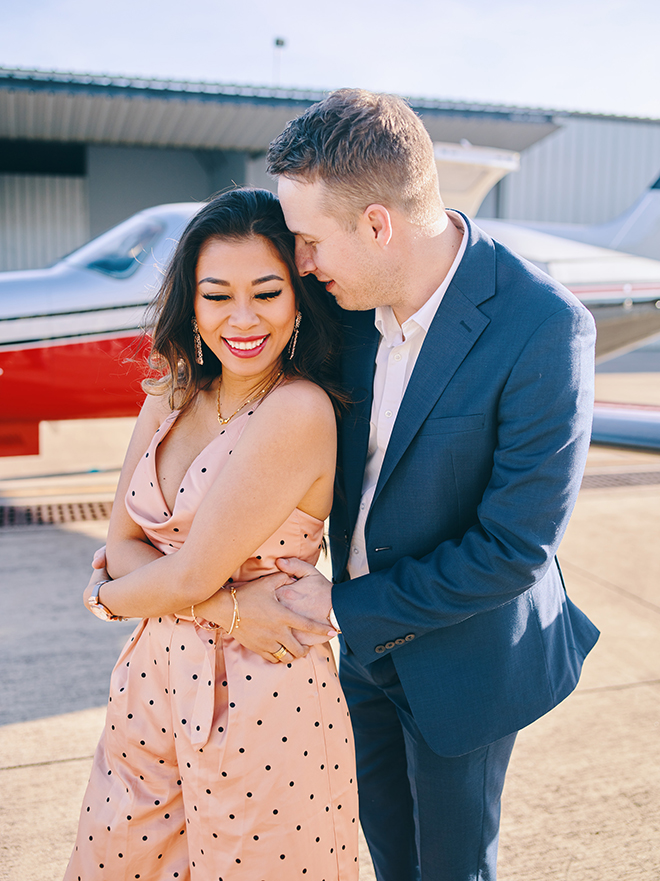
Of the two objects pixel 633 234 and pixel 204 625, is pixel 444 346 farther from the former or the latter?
pixel 633 234

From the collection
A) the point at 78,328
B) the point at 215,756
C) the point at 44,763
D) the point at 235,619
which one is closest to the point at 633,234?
the point at 78,328

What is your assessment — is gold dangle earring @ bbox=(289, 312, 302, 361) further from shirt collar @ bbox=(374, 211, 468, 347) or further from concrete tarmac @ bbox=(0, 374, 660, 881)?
concrete tarmac @ bbox=(0, 374, 660, 881)

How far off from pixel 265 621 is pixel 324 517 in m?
0.27

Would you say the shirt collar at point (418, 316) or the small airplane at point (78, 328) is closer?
the shirt collar at point (418, 316)

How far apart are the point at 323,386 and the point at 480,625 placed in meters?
0.61

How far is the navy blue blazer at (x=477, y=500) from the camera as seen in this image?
1337 mm

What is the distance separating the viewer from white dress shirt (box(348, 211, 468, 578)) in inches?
60.2

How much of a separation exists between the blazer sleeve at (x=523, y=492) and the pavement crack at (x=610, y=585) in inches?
125

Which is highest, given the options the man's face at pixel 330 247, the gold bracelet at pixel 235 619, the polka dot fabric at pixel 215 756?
Result: the man's face at pixel 330 247

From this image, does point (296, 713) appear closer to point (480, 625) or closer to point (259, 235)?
point (480, 625)

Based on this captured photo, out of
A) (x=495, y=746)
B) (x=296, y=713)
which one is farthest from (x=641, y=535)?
(x=296, y=713)

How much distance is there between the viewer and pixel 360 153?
140 centimetres

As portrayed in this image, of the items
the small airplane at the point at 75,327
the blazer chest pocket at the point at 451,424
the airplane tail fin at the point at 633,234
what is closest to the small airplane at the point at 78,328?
the small airplane at the point at 75,327

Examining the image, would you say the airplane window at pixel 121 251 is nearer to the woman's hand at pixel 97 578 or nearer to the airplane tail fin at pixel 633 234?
the woman's hand at pixel 97 578
